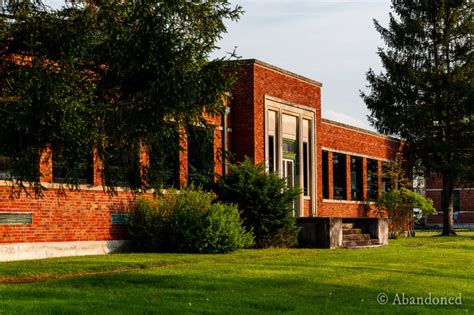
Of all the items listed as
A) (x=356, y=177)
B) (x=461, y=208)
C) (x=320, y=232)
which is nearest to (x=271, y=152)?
(x=320, y=232)

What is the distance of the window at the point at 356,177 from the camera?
3928cm

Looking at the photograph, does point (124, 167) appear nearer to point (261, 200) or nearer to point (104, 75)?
point (104, 75)

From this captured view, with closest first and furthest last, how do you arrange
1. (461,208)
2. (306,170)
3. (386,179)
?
(306,170) < (386,179) < (461,208)

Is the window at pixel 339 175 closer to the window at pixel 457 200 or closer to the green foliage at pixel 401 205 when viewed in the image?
the green foliage at pixel 401 205

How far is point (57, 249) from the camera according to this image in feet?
66.9

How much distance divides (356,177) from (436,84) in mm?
6116

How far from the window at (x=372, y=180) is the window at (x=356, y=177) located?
1026 millimetres

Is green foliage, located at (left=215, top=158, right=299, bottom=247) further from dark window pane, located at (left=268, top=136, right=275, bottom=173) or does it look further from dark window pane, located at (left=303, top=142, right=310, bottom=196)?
dark window pane, located at (left=303, top=142, right=310, bottom=196)

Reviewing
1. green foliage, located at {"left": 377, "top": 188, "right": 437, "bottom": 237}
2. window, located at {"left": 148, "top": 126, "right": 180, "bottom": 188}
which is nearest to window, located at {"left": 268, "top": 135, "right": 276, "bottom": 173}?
green foliage, located at {"left": 377, "top": 188, "right": 437, "bottom": 237}

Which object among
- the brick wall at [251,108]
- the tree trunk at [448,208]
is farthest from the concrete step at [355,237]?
the tree trunk at [448,208]

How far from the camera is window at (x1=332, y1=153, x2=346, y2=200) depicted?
3744 centimetres

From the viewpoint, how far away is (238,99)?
27.8 m

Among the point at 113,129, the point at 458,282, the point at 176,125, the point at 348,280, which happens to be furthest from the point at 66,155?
the point at 458,282

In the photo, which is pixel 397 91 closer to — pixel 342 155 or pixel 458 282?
pixel 342 155
